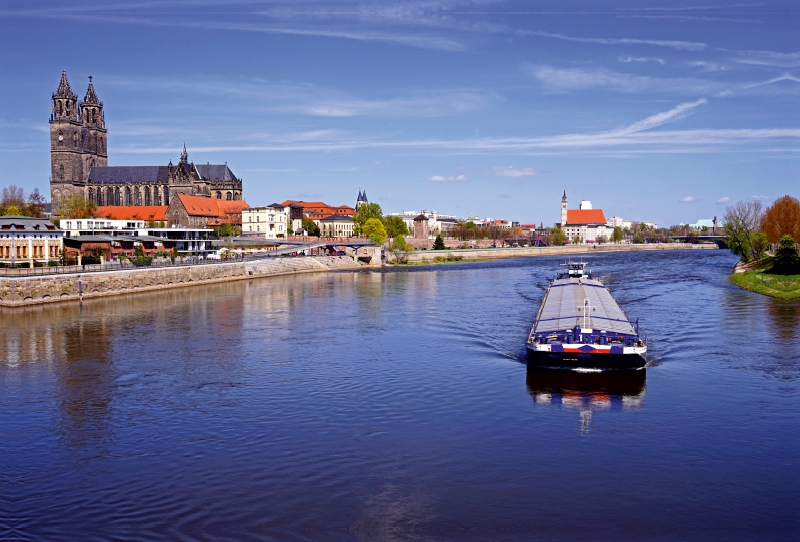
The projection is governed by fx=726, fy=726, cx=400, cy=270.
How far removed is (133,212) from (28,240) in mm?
92237

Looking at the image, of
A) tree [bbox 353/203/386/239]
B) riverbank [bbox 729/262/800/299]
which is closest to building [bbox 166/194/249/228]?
tree [bbox 353/203/386/239]

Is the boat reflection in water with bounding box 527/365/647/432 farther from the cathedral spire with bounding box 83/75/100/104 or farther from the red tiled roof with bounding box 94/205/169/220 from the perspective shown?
the cathedral spire with bounding box 83/75/100/104

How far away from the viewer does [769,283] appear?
6781cm

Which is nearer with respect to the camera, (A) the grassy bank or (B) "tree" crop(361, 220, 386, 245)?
(A) the grassy bank

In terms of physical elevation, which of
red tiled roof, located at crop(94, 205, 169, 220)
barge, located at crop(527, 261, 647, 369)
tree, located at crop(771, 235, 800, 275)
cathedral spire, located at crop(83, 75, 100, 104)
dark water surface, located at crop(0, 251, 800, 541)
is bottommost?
dark water surface, located at crop(0, 251, 800, 541)

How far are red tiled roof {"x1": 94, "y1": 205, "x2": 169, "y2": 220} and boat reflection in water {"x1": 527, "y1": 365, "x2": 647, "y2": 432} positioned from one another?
138489 millimetres

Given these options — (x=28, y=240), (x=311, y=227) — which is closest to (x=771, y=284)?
(x=28, y=240)

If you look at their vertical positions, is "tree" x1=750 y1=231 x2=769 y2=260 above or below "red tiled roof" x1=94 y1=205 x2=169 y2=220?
below

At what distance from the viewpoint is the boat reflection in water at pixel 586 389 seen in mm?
27203

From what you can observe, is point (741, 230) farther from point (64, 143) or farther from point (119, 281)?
point (64, 143)

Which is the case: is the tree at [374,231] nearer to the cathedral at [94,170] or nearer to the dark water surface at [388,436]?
the cathedral at [94,170]

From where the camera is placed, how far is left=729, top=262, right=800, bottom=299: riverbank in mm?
62562

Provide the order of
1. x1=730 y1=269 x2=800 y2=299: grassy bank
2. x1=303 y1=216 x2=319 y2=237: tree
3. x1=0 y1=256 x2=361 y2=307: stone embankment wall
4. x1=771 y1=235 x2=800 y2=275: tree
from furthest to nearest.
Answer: x1=303 y1=216 x2=319 y2=237: tree, x1=771 y1=235 x2=800 y2=275: tree, x1=730 y1=269 x2=800 y2=299: grassy bank, x1=0 y1=256 x2=361 y2=307: stone embankment wall

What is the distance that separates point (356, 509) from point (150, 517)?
490 cm
